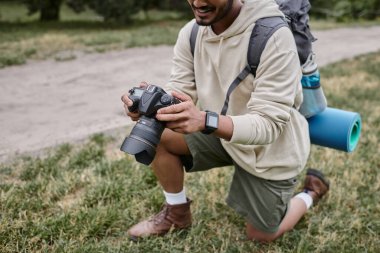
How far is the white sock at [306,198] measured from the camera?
3154 mm

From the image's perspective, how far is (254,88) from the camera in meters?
2.36

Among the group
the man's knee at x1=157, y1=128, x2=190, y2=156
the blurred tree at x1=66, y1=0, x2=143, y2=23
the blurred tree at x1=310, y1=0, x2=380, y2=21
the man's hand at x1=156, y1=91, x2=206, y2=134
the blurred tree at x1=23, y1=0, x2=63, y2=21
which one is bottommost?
the blurred tree at x1=310, y1=0, x2=380, y2=21

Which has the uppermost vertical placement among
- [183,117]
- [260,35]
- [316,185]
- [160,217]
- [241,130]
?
[260,35]

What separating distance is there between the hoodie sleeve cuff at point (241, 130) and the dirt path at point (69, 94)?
2.46 m

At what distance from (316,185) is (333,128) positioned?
685 mm

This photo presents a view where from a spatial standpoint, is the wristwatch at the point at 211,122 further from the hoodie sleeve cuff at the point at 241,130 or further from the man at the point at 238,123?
the hoodie sleeve cuff at the point at 241,130

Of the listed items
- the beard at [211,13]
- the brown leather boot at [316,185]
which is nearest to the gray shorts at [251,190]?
the brown leather boot at [316,185]

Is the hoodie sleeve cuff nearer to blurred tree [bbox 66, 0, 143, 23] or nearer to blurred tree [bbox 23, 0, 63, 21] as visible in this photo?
blurred tree [bbox 66, 0, 143, 23]

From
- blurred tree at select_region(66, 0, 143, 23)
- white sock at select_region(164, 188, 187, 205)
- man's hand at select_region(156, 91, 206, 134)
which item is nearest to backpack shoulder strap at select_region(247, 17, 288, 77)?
man's hand at select_region(156, 91, 206, 134)

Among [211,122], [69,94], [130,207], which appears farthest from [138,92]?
[69,94]

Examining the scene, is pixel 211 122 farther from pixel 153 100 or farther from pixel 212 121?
pixel 153 100

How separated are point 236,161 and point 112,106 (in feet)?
10.9

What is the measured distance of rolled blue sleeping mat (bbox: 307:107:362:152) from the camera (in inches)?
109

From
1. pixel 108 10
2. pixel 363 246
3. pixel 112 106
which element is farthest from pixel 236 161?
pixel 108 10
